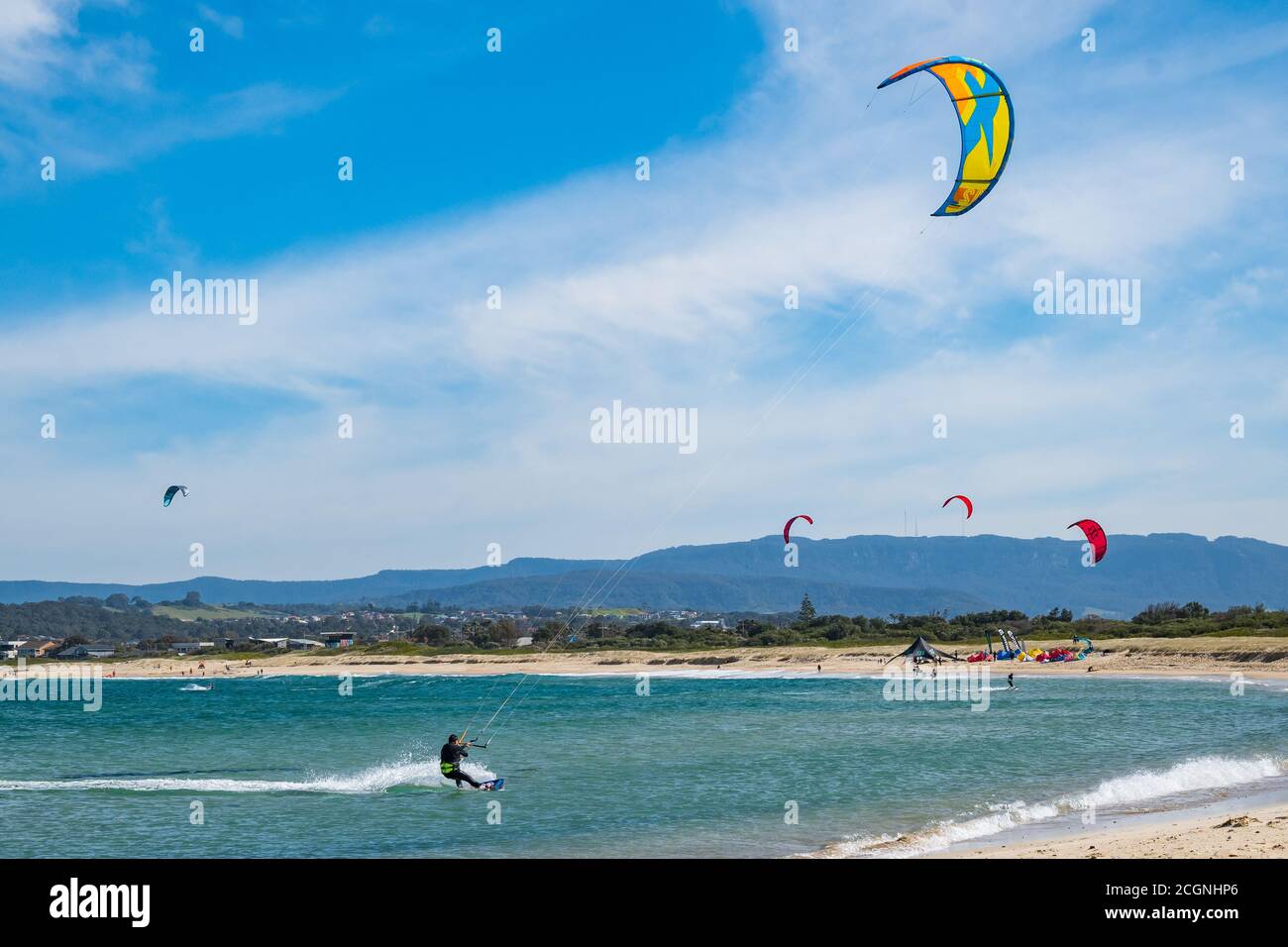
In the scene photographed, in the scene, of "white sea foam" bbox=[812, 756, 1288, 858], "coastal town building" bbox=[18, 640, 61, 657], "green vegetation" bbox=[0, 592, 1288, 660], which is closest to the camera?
"white sea foam" bbox=[812, 756, 1288, 858]

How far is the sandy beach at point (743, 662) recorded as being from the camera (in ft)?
170

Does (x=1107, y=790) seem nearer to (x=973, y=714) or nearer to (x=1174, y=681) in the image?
(x=973, y=714)

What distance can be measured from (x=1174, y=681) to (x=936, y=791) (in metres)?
34.1

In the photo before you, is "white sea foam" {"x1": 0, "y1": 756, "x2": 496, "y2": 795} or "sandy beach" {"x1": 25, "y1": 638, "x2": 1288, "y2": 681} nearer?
"white sea foam" {"x1": 0, "y1": 756, "x2": 496, "y2": 795}

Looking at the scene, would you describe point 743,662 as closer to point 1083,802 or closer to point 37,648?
point 1083,802

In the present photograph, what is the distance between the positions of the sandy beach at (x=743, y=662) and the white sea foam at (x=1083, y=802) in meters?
30.0

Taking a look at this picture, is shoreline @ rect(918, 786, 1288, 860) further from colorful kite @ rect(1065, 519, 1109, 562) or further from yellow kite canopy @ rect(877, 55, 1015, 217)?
colorful kite @ rect(1065, 519, 1109, 562)

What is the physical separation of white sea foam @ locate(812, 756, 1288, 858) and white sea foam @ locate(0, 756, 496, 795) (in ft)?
31.5

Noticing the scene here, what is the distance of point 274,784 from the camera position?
21.0 m

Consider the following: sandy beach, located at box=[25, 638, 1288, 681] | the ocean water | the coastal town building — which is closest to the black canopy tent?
sandy beach, located at box=[25, 638, 1288, 681]

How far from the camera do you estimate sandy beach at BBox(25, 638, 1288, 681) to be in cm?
5188

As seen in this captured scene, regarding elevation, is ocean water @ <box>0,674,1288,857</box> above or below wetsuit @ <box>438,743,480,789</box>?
below
